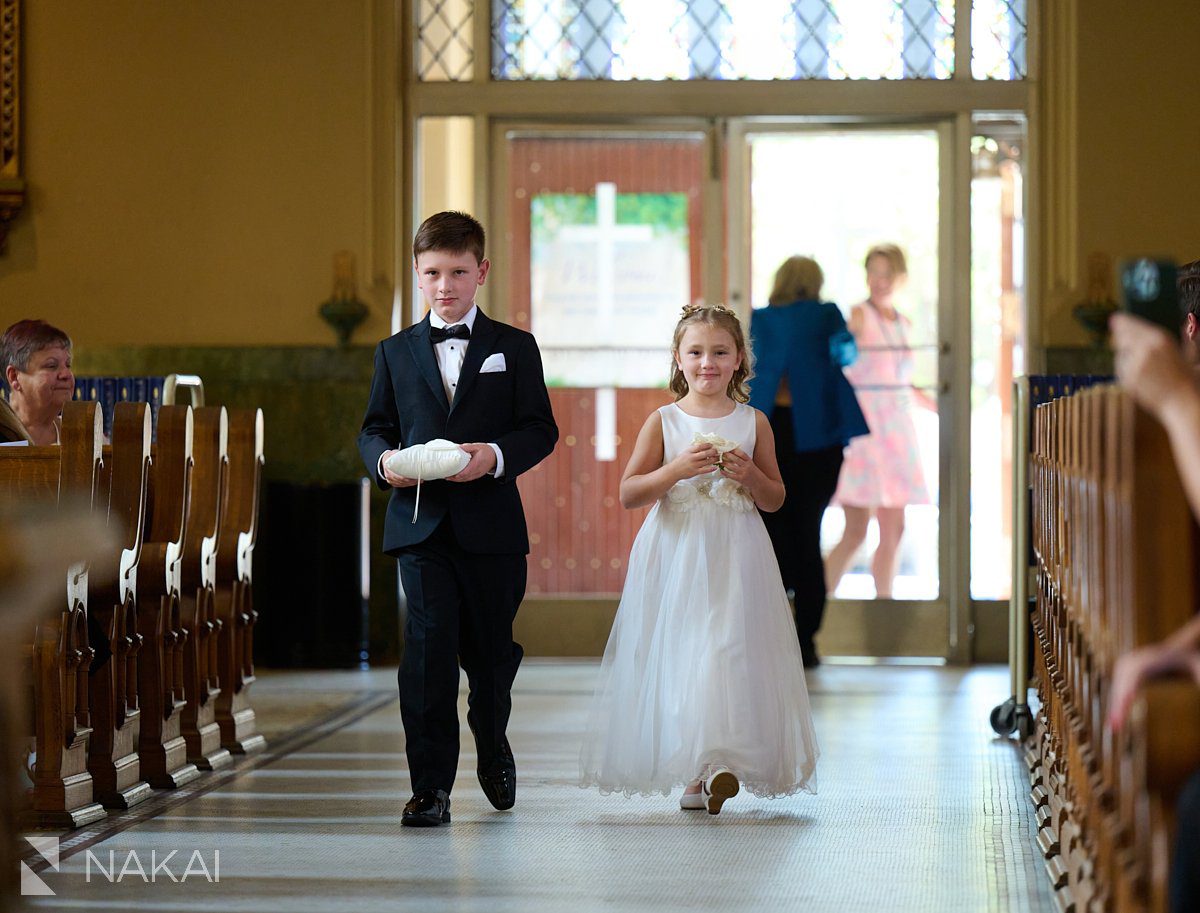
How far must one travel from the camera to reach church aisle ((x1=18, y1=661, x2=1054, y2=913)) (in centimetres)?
316

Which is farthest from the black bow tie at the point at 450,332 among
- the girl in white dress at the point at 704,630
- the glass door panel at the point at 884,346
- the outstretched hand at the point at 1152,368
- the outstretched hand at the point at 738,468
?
the glass door panel at the point at 884,346

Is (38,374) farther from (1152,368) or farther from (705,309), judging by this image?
(1152,368)

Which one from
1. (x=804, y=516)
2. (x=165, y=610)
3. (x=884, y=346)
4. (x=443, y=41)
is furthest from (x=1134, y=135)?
(x=165, y=610)

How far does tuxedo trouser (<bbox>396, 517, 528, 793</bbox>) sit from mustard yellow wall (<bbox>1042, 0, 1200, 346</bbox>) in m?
4.35

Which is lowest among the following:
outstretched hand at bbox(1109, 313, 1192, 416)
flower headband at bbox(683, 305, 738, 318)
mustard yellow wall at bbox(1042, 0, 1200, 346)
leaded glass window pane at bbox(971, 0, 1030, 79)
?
outstretched hand at bbox(1109, 313, 1192, 416)

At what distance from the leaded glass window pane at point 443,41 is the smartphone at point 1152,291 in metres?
5.94

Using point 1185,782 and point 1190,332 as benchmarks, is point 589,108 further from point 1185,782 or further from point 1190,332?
point 1185,782

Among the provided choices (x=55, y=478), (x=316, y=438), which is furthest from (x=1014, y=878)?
(x=316, y=438)

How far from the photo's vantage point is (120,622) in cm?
431

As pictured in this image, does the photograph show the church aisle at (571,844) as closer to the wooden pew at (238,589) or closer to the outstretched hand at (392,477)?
the wooden pew at (238,589)

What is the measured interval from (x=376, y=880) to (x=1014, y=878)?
1.29 m

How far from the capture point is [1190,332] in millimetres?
3596

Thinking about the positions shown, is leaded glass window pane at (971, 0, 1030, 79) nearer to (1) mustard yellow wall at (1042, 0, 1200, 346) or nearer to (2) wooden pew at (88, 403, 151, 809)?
(1) mustard yellow wall at (1042, 0, 1200, 346)

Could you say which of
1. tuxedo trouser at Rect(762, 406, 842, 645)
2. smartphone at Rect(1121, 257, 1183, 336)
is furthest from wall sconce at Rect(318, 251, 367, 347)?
smartphone at Rect(1121, 257, 1183, 336)
